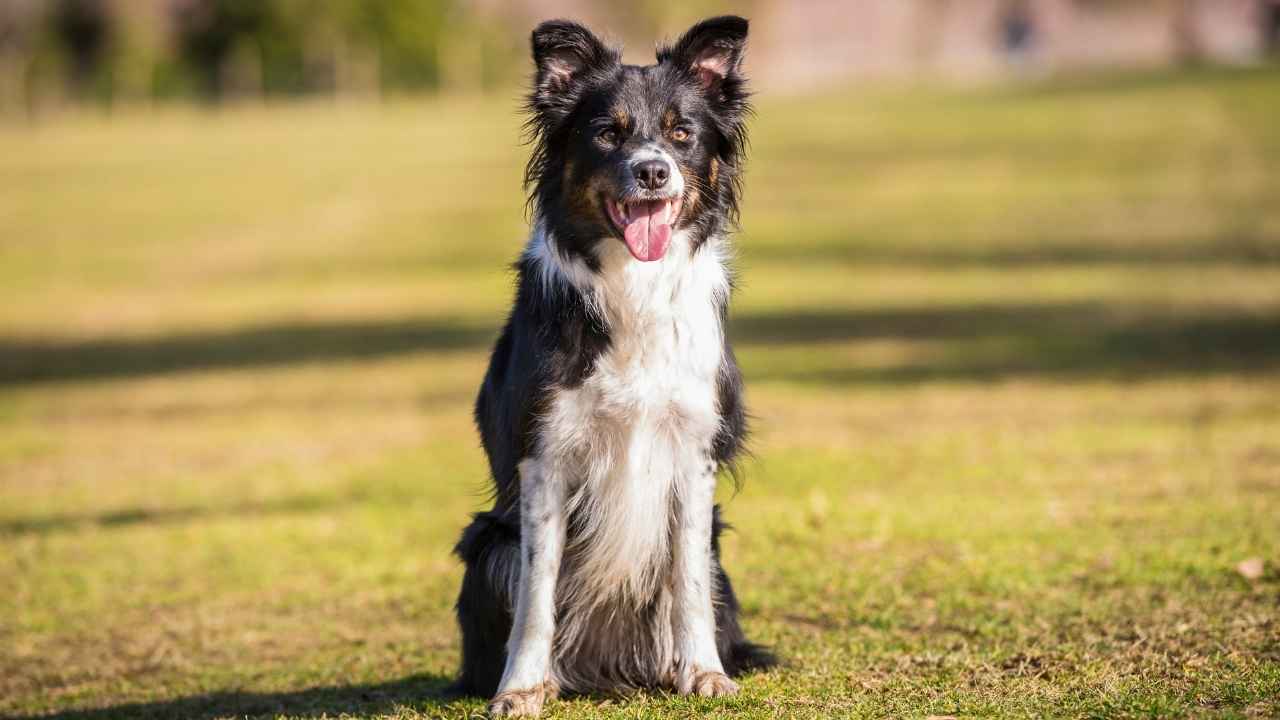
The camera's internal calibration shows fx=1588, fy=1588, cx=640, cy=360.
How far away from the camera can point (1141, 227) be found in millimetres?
28922

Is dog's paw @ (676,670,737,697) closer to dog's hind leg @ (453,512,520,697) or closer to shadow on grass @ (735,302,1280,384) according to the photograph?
dog's hind leg @ (453,512,520,697)

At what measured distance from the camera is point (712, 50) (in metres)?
6.01

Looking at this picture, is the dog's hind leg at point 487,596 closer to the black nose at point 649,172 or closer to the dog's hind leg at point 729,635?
the dog's hind leg at point 729,635

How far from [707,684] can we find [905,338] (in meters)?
13.8

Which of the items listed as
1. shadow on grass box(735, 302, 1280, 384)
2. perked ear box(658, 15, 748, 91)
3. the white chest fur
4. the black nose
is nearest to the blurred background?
shadow on grass box(735, 302, 1280, 384)

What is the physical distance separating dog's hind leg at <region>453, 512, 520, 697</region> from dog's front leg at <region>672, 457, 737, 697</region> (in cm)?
62

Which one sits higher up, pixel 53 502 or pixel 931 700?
pixel 931 700

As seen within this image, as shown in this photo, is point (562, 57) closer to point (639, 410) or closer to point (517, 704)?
point (639, 410)

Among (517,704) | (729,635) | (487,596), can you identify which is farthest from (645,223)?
(517,704)

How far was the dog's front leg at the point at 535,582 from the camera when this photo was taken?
5773 millimetres

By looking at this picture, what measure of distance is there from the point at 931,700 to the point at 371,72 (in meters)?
88.0

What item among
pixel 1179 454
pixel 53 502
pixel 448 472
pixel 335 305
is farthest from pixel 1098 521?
pixel 335 305

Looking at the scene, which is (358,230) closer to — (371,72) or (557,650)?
(557,650)

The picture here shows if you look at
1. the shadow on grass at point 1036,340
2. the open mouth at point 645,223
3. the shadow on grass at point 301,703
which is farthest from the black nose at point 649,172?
the shadow on grass at point 1036,340
